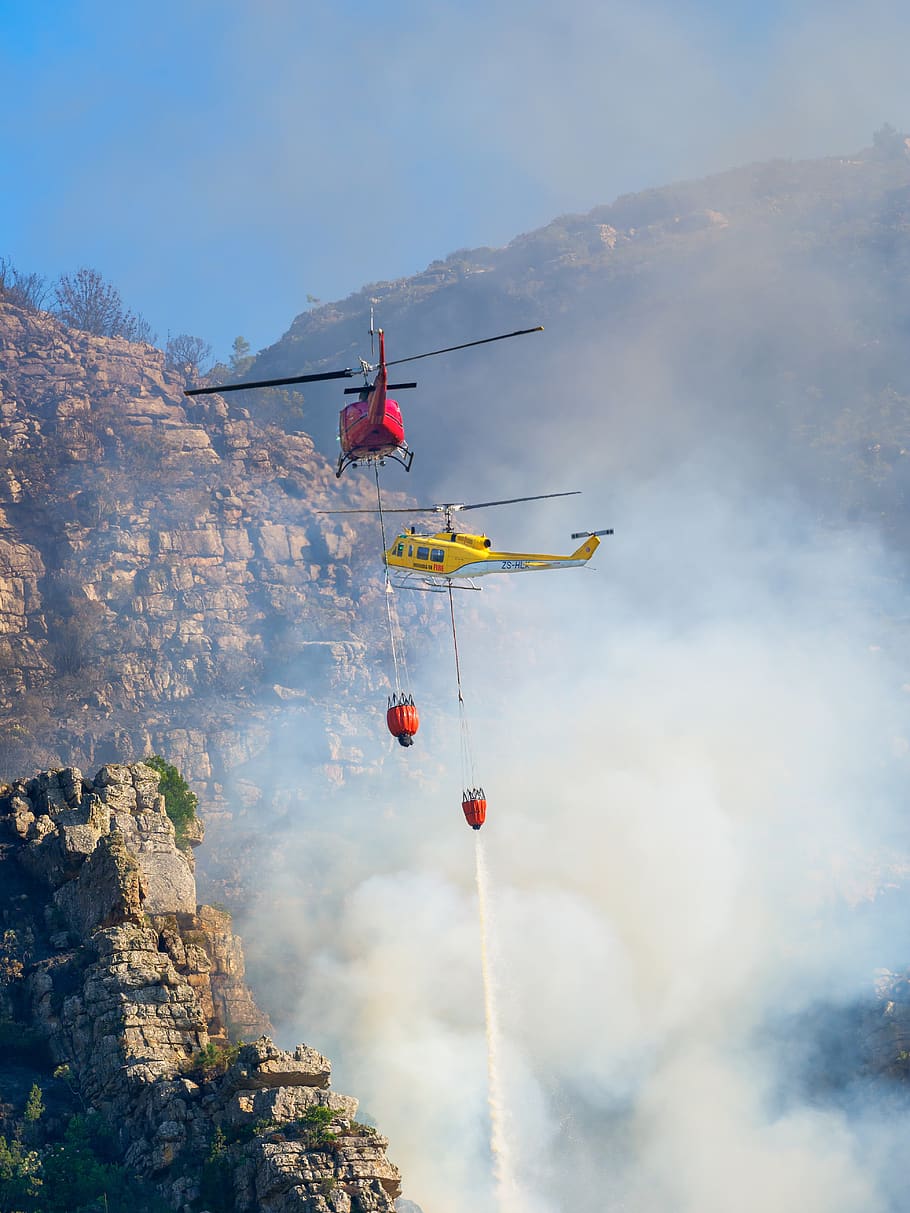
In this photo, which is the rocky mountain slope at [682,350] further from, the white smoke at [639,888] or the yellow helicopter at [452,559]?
the yellow helicopter at [452,559]

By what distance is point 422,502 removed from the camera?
138 m

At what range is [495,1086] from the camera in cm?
7869

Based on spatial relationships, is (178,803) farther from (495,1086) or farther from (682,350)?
(682,350)

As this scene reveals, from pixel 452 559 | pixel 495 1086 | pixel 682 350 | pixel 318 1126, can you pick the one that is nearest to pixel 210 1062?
pixel 318 1126

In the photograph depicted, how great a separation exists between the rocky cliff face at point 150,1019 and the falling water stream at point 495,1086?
48.0 feet

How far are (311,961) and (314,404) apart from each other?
75.2 metres

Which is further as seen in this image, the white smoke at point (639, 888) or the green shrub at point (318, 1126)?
the white smoke at point (639, 888)

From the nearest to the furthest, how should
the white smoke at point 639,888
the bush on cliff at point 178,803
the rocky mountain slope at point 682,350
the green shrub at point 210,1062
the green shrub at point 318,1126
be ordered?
the green shrub at point 318,1126, the green shrub at point 210,1062, the white smoke at point 639,888, the bush on cliff at point 178,803, the rocky mountain slope at point 682,350

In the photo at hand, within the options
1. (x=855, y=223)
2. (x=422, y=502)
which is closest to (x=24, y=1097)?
(x=422, y=502)

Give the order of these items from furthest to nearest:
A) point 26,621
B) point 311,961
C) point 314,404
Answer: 1. point 314,404
2. point 26,621
3. point 311,961

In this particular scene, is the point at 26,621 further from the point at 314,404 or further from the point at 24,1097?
the point at 24,1097

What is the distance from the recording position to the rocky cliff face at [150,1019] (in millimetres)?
49125

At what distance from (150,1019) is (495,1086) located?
2963 centimetres

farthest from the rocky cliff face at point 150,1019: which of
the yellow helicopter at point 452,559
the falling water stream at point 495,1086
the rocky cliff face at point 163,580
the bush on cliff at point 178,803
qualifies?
the rocky cliff face at point 163,580
